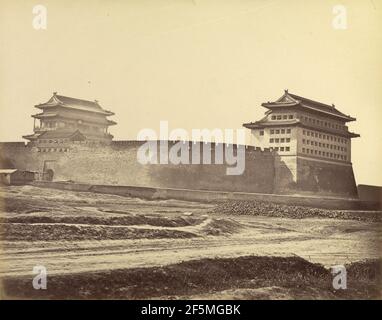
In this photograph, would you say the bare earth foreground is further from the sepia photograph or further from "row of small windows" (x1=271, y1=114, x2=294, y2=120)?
"row of small windows" (x1=271, y1=114, x2=294, y2=120)

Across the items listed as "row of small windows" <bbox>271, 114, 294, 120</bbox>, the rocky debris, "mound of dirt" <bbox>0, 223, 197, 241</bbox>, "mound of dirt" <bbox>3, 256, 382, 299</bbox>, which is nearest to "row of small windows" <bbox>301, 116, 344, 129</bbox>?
"row of small windows" <bbox>271, 114, 294, 120</bbox>

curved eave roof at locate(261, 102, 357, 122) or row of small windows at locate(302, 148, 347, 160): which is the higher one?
curved eave roof at locate(261, 102, 357, 122)

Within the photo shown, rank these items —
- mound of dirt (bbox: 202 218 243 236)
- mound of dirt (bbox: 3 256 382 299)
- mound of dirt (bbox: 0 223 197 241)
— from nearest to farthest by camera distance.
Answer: mound of dirt (bbox: 3 256 382 299) < mound of dirt (bbox: 0 223 197 241) < mound of dirt (bbox: 202 218 243 236)

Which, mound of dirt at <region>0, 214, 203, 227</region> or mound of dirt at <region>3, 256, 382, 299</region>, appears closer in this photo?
mound of dirt at <region>3, 256, 382, 299</region>

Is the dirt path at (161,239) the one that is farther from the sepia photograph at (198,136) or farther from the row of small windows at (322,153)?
the row of small windows at (322,153)

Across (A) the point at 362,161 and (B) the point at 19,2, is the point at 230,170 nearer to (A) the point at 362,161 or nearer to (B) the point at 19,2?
(A) the point at 362,161

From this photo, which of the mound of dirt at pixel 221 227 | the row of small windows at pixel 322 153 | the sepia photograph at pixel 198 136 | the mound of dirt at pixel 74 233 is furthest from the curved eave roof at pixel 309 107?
the mound of dirt at pixel 74 233

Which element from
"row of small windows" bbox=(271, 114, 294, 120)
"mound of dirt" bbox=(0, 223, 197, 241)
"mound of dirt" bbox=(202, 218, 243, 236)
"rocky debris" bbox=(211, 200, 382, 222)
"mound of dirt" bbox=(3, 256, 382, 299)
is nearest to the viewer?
"mound of dirt" bbox=(3, 256, 382, 299)
